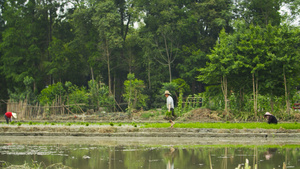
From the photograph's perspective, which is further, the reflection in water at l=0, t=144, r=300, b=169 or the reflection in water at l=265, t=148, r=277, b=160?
the reflection in water at l=265, t=148, r=277, b=160

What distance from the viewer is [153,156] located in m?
11.6

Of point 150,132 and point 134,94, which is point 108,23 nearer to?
point 134,94

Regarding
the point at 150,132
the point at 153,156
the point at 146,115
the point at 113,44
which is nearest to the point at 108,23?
the point at 113,44

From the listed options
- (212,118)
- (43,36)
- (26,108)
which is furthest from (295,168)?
(43,36)

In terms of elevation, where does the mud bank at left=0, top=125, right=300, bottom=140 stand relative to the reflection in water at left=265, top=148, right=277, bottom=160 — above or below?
above

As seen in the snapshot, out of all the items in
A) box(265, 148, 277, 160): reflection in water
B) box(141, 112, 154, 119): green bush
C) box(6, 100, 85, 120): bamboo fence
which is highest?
box(6, 100, 85, 120): bamboo fence

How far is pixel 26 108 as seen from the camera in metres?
33.0

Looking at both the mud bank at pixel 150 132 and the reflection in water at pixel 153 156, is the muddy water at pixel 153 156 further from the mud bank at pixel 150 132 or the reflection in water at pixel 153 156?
the mud bank at pixel 150 132

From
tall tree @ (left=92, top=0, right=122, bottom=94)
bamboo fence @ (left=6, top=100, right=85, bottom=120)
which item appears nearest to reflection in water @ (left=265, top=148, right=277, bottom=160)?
bamboo fence @ (left=6, top=100, right=85, bottom=120)

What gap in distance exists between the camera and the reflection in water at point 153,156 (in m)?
10.0

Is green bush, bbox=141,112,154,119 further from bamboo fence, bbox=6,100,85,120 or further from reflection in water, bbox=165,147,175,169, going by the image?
reflection in water, bbox=165,147,175,169

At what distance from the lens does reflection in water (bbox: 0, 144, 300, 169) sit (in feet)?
32.9

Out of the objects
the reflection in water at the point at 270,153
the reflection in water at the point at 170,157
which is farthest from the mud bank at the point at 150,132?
the reflection in water at the point at 170,157

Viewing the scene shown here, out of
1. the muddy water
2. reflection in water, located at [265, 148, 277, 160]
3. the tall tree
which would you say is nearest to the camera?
the muddy water
